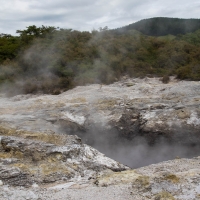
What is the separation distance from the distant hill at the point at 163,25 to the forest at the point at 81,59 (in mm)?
6924

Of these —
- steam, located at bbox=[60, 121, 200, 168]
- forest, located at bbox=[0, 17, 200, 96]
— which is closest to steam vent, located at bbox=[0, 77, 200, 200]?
steam, located at bbox=[60, 121, 200, 168]

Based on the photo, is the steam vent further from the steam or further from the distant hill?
the distant hill

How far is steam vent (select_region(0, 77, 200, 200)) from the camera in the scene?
646 centimetres

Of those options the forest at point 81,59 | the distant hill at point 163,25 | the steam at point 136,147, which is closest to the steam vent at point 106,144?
the steam at point 136,147

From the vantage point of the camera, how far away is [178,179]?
21.6 ft

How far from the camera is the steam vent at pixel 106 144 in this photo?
646cm

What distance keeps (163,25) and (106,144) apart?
21.1 meters

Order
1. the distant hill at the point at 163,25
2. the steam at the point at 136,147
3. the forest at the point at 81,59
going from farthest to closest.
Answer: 1. the distant hill at the point at 163,25
2. the forest at the point at 81,59
3. the steam at the point at 136,147

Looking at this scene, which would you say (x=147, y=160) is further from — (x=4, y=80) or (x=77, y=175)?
(x=4, y=80)

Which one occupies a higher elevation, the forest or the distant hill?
the distant hill

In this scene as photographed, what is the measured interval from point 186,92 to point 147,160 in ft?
11.8

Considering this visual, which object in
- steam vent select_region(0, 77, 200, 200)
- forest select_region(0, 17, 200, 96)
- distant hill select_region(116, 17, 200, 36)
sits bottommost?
steam vent select_region(0, 77, 200, 200)

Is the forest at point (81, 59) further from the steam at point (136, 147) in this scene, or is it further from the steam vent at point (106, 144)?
the steam at point (136, 147)

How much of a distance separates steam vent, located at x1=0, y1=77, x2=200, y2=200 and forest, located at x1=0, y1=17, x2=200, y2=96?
3.01 ft
